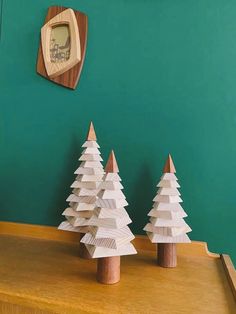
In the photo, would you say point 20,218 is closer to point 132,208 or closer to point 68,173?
point 68,173

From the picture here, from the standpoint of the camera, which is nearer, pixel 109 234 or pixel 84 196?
pixel 109 234

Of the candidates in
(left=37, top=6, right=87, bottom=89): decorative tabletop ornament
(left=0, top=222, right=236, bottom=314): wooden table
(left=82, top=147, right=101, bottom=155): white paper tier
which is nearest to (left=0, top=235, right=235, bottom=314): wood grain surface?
(left=0, top=222, right=236, bottom=314): wooden table

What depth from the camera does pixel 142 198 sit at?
104 centimetres

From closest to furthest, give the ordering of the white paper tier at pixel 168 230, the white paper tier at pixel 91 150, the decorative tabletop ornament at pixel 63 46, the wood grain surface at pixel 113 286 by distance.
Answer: the wood grain surface at pixel 113 286
the white paper tier at pixel 168 230
the white paper tier at pixel 91 150
the decorative tabletop ornament at pixel 63 46

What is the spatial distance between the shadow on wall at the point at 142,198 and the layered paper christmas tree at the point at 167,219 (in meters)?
0.14

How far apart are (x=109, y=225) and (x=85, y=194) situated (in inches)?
8.2

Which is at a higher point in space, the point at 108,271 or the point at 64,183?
the point at 64,183

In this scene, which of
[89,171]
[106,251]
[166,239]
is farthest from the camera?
[89,171]

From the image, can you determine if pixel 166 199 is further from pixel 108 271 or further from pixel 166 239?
pixel 108 271

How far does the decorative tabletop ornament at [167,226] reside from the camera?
2.80 feet

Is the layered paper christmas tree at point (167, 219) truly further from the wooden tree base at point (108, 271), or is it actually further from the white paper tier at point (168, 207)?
the wooden tree base at point (108, 271)

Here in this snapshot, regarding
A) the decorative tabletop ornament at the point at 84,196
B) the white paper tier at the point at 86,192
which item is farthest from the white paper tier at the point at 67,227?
the white paper tier at the point at 86,192

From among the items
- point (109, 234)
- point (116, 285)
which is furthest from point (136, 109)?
point (116, 285)

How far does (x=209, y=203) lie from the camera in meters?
Result: 1.00
